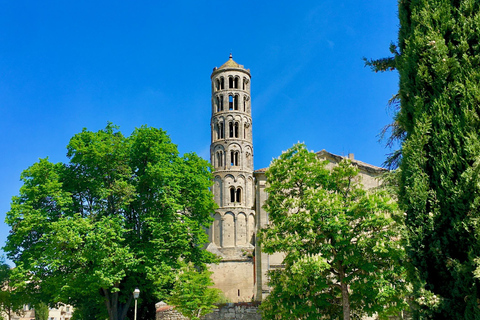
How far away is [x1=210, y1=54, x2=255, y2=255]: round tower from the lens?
200ft

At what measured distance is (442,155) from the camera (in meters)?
8.71

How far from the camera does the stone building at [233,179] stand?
180 feet

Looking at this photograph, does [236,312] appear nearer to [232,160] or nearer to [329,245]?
[329,245]

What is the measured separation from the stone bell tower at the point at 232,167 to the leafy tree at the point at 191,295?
29.0m

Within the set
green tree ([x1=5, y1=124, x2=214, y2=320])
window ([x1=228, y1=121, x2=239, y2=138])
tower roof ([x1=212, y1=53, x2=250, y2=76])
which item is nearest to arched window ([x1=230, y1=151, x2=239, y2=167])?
window ([x1=228, y1=121, x2=239, y2=138])

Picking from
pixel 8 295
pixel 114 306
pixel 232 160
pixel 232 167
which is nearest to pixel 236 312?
pixel 114 306

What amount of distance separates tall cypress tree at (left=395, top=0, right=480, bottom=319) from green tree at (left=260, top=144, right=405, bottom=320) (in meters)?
7.54

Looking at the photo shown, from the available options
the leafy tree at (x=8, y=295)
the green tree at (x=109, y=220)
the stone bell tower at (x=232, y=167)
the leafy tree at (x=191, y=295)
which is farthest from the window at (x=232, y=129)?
the leafy tree at (x=191, y=295)

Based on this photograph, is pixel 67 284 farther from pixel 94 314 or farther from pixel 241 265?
pixel 241 265

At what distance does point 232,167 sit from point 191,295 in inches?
1537

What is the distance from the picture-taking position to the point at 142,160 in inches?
1147

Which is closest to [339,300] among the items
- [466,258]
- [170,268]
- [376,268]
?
[376,268]

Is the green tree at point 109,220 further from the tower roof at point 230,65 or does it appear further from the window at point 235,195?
the tower roof at point 230,65

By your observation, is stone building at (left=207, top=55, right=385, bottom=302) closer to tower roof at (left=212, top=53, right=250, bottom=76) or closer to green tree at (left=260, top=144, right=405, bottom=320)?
tower roof at (left=212, top=53, right=250, bottom=76)
